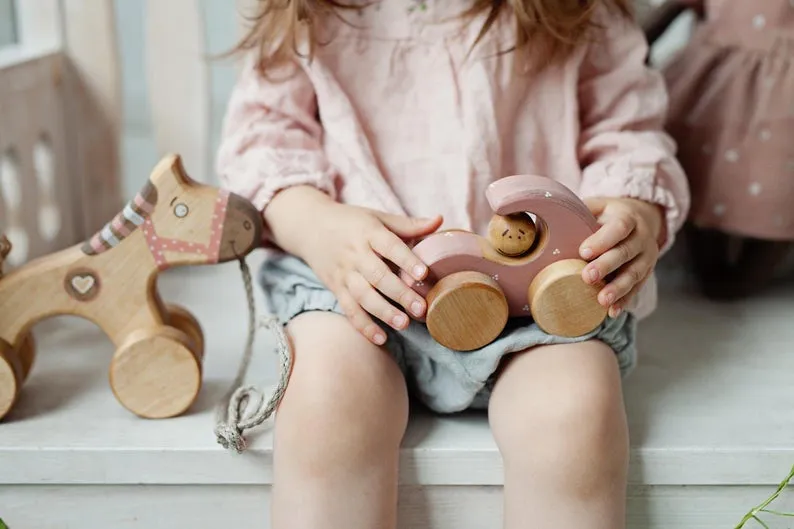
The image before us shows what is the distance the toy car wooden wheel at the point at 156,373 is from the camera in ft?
2.39

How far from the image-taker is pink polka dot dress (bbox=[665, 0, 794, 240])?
0.93 metres

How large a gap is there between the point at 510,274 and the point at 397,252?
81mm

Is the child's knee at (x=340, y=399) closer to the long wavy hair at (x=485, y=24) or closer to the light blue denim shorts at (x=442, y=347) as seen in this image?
the light blue denim shorts at (x=442, y=347)


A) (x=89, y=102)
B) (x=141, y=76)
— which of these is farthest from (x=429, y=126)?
(x=141, y=76)

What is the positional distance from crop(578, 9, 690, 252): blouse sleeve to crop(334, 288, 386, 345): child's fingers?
235 millimetres

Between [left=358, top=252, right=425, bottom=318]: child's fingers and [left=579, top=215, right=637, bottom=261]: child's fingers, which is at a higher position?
[left=579, top=215, right=637, bottom=261]: child's fingers

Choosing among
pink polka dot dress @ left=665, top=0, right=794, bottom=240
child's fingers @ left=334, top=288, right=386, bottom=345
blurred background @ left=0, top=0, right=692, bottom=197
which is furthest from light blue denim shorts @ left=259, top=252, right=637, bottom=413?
blurred background @ left=0, top=0, right=692, bottom=197

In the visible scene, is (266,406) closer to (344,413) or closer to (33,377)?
(344,413)

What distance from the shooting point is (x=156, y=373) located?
0.73m

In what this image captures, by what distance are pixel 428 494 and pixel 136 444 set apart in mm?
222

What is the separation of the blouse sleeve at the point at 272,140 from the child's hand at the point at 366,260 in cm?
6

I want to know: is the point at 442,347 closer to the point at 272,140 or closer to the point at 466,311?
the point at 466,311

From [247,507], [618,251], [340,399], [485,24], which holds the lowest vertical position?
[247,507]

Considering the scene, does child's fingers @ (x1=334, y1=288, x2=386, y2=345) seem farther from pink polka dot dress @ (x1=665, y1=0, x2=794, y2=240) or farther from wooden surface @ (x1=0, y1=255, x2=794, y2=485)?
pink polka dot dress @ (x1=665, y1=0, x2=794, y2=240)
